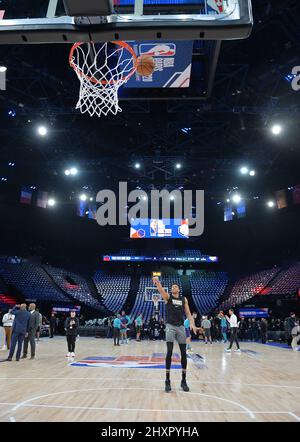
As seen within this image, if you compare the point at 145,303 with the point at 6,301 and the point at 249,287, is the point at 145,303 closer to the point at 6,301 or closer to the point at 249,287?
the point at 249,287

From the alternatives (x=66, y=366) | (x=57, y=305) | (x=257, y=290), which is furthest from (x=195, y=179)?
(x=66, y=366)

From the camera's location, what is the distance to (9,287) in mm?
27719

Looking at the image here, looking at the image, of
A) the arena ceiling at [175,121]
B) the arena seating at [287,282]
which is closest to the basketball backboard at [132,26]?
the arena ceiling at [175,121]

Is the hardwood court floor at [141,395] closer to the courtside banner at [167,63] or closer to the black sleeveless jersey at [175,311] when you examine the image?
the black sleeveless jersey at [175,311]

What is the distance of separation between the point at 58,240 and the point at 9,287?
844cm

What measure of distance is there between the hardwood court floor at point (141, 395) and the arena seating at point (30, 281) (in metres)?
20.1

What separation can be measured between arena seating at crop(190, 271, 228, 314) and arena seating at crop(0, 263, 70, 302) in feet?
36.0

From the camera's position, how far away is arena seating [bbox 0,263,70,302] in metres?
28.5

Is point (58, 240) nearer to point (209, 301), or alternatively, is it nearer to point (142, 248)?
point (142, 248)

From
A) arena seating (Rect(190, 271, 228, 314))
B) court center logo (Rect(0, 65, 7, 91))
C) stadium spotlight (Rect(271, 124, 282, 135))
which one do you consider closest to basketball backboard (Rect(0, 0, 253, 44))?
court center logo (Rect(0, 65, 7, 91))

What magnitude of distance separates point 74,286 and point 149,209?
941 cm

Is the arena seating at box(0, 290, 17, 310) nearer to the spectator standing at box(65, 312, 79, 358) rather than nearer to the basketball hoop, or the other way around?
the spectator standing at box(65, 312, 79, 358)

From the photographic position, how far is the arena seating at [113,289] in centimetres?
3238

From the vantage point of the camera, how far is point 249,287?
32219 millimetres
